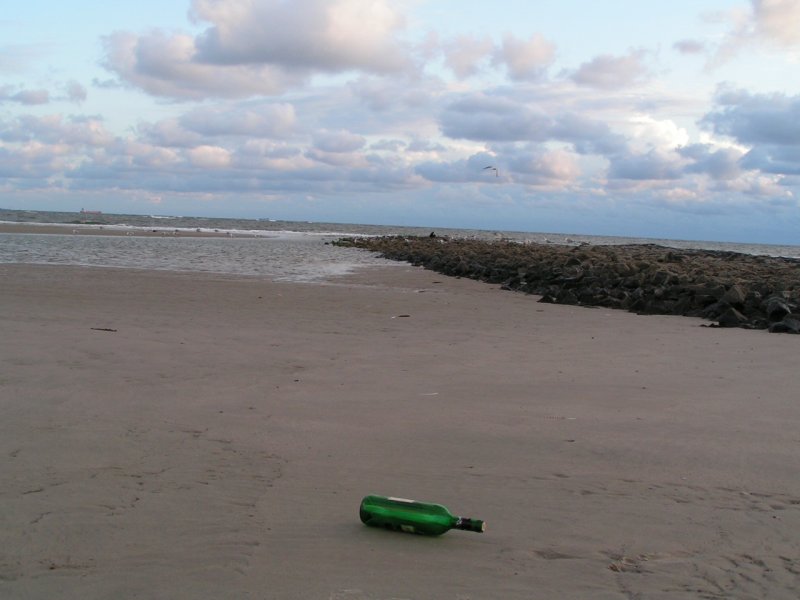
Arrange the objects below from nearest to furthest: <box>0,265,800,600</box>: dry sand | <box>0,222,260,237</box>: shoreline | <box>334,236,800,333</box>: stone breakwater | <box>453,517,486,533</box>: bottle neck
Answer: <box>0,265,800,600</box>: dry sand, <box>453,517,486,533</box>: bottle neck, <box>334,236,800,333</box>: stone breakwater, <box>0,222,260,237</box>: shoreline

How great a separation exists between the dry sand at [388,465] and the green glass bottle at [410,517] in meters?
0.08

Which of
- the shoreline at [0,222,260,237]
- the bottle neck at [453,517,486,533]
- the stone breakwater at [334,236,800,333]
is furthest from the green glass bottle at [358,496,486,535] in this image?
the shoreline at [0,222,260,237]

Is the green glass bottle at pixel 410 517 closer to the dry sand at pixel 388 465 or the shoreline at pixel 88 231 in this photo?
the dry sand at pixel 388 465

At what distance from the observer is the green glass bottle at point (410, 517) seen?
143 inches

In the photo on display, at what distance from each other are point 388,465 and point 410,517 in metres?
1.10

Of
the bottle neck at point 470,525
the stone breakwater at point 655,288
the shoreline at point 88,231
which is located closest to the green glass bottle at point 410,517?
the bottle neck at point 470,525

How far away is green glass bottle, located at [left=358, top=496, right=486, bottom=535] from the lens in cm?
362

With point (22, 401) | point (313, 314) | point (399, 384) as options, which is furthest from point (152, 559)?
point (313, 314)

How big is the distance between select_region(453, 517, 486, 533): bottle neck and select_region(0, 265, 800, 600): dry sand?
99mm

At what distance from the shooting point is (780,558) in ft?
11.4

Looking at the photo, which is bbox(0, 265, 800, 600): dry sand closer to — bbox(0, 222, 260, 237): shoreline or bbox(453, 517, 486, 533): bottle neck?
bbox(453, 517, 486, 533): bottle neck

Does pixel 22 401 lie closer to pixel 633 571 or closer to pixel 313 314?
pixel 633 571

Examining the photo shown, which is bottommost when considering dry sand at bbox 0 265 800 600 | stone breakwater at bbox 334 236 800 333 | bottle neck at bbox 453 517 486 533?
dry sand at bbox 0 265 800 600

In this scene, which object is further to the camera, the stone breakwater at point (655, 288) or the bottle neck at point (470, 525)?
the stone breakwater at point (655, 288)
